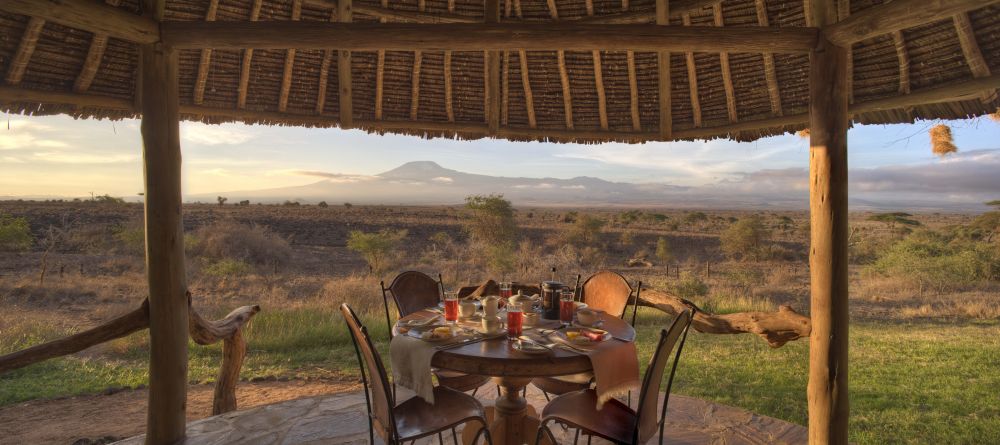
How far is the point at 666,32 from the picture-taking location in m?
3.11

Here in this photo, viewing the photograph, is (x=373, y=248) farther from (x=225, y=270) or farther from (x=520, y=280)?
(x=520, y=280)

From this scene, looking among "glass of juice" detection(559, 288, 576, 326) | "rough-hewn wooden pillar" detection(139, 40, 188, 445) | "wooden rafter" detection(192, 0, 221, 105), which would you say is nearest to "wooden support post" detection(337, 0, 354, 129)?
"wooden rafter" detection(192, 0, 221, 105)

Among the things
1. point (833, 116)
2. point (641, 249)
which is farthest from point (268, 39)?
point (641, 249)

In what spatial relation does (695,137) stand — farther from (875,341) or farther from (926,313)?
(926,313)

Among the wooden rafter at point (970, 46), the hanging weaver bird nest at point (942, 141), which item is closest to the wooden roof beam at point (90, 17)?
the wooden rafter at point (970, 46)

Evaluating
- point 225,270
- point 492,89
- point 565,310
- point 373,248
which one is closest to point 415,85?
point 492,89

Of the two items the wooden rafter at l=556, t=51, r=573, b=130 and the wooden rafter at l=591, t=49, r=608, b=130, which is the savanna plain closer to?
the wooden rafter at l=591, t=49, r=608, b=130

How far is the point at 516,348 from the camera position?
247 cm

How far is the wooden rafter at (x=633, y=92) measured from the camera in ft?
15.2

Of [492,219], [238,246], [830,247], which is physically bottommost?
[238,246]

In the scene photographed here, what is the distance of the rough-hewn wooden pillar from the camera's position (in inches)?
120

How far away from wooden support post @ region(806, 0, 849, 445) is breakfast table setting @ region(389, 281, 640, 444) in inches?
43.3

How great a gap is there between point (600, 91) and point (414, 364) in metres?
3.24

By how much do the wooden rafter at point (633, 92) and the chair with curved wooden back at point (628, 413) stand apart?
2729 millimetres
